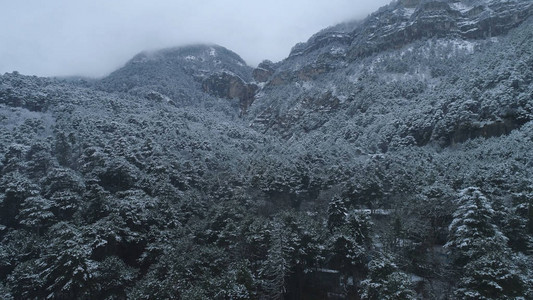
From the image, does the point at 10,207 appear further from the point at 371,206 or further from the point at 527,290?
the point at 527,290

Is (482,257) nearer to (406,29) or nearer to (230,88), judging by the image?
(406,29)

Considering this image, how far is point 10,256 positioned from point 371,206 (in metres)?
42.0

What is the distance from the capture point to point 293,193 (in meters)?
55.8

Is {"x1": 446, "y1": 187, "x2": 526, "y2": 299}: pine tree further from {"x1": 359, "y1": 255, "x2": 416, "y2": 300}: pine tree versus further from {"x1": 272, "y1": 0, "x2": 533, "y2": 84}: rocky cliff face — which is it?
{"x1": 272, "y1": 0, "x2": 533, "y2": 84}: rocky cliff face

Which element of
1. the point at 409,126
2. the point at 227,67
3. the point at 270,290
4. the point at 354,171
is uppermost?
the point at 227,67

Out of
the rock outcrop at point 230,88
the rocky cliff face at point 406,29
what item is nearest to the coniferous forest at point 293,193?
the rocky cliff face at point 406,29

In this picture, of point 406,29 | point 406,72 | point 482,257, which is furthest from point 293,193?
point 406,29

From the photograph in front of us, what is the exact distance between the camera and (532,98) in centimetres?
6169

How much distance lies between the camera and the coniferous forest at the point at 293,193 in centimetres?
2945

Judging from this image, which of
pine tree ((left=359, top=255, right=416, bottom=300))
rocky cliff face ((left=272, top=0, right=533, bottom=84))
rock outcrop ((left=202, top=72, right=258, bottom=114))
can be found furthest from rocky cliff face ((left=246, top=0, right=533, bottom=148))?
pine tree ((left=359, top=255, right=416, bottom=300))

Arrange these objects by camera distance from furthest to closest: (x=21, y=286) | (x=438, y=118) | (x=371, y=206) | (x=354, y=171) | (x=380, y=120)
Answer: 1. (x=380, y=120)
2. (x=438, y=118)
3. (x=354, y=171)
4. (x=371, y=206)
5. (x=21, y=286)

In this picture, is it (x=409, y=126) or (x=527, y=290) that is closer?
(x=527, y=290)

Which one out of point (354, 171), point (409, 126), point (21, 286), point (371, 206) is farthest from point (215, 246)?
point (409, 126)

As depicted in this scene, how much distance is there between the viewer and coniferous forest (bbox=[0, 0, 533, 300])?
96.6 ft
